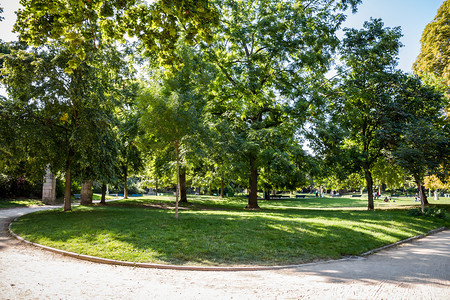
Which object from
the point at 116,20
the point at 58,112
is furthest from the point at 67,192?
the point at 116,20

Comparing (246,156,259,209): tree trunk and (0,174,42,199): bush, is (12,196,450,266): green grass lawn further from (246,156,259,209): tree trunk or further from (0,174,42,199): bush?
(0,174,42,199): bush

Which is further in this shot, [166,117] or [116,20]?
[166,117]

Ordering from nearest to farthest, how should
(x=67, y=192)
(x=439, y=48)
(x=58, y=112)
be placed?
(x=58, y=112) → (x=67, y=192) → (x=439, y=48)

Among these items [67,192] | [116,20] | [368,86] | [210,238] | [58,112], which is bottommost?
[210,238]

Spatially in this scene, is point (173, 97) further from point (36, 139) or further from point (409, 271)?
point (409, 271)

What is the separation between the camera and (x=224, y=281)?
5.83m

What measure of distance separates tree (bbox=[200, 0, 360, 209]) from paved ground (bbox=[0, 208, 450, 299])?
10.7 meters

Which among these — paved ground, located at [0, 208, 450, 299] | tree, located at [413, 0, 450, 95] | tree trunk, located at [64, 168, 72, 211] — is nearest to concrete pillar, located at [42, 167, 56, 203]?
tree trunk, located at [64, 168, 72, 211]

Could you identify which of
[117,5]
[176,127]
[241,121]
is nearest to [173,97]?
[176,127]

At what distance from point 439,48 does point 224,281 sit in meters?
29.2

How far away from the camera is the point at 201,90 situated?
685 inches

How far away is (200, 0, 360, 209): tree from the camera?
1784 cm

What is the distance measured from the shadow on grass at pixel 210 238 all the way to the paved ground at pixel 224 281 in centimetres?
76

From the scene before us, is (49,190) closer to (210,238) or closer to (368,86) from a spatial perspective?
(210,238)
